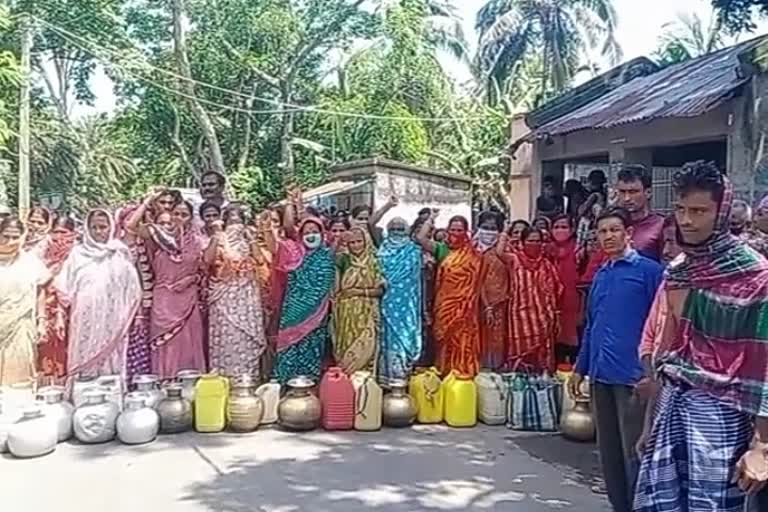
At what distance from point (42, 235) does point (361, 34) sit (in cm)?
1513

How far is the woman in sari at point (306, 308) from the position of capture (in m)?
6.55

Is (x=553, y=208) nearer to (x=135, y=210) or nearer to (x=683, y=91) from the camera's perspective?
Result: (x=683, y=91)

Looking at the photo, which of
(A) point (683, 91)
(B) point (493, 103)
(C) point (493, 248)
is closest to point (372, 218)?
(C) point (493, 248)

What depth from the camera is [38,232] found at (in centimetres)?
704

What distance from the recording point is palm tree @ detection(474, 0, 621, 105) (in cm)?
2609

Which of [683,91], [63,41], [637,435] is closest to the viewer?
[637,435]

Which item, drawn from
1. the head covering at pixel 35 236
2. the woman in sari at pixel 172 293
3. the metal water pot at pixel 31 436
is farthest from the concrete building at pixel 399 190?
the metal water pot at pixel 31 436

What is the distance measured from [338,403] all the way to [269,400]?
497mm

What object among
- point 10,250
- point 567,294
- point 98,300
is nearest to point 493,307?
point 567,294

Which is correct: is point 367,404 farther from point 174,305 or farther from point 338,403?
point 174,305

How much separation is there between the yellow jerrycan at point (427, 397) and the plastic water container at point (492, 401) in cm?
29

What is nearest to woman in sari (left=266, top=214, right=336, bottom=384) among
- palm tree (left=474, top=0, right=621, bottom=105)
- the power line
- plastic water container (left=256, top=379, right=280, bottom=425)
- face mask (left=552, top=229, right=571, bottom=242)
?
plastic water container (left=256, top=379, right=280, bottom=425)

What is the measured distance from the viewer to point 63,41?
18844 millimetres

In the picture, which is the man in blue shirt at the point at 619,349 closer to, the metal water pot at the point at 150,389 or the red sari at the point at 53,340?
the metal water pot at the point at 150,389
